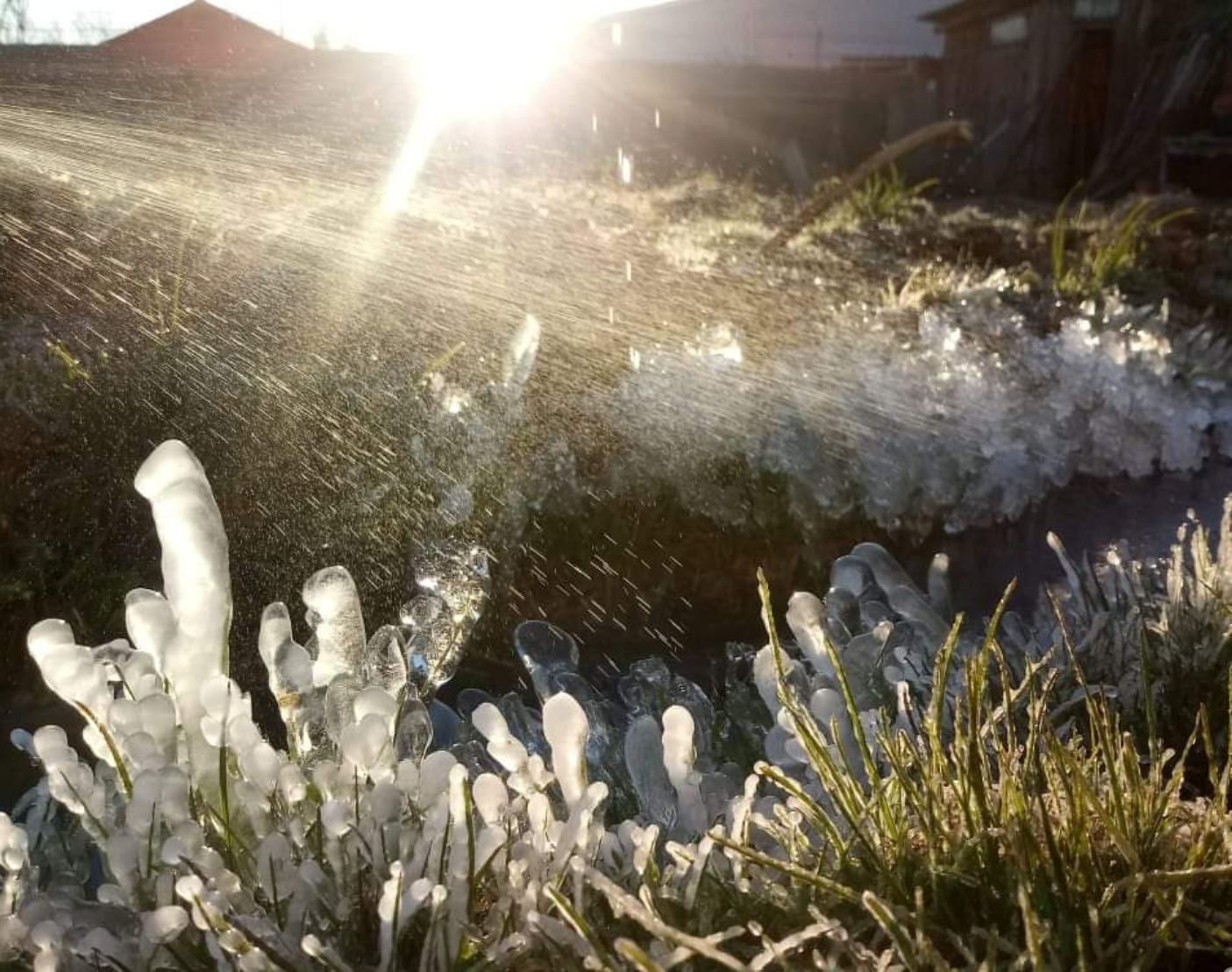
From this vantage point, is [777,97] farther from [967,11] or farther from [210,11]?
[210,11]

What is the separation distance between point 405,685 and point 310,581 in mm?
186

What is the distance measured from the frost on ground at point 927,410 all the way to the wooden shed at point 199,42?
7403 mm

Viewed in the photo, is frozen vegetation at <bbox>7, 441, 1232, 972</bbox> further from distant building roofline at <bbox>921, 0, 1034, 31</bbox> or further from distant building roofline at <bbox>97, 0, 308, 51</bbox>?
distant building roofline at <bbox>921, 0, 1034, 31</bbox>

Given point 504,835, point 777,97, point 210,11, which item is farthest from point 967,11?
point 504,835

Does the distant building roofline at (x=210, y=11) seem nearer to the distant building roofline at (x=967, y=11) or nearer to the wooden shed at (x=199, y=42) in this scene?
the wooden shed at (x=199, y=42)

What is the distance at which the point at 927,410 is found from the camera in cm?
393

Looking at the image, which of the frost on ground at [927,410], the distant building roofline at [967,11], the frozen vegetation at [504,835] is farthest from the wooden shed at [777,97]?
the frozen vegetation at [504,835]

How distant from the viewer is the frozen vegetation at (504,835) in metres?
1.15

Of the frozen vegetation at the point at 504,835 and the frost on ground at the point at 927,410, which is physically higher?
the frozen vegetation at the point at 504,835

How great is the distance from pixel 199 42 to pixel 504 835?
10552 mm

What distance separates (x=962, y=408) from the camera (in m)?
3.98

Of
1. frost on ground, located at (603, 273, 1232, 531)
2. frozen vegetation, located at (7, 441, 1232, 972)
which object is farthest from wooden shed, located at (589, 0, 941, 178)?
frozen vegetation, located at (7, 441, 1232, 972)

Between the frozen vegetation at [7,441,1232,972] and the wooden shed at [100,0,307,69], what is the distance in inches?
373

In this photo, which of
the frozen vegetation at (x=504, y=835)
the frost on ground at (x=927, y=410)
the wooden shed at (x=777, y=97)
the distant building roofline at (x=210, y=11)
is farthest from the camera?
the wooden shed at (x=777, y=97)
